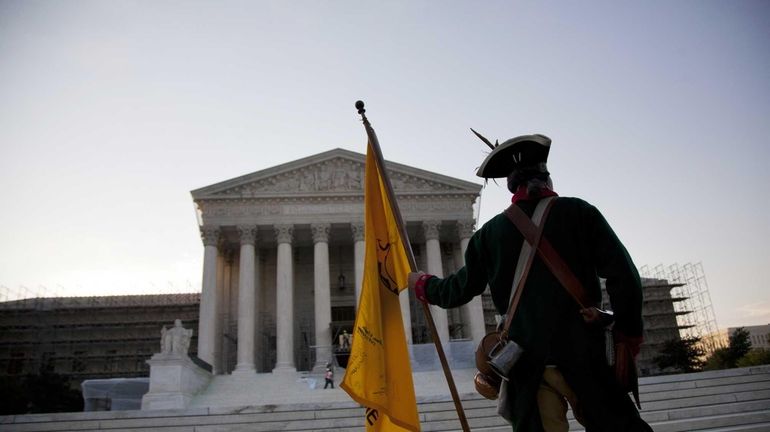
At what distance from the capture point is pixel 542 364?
3.00 m

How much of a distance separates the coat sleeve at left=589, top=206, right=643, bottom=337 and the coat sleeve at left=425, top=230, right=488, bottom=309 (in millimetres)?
797

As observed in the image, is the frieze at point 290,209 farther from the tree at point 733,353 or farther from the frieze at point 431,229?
the tree at point 733,353

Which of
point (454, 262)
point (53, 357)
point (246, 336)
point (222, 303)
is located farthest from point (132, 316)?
point (454, 262)

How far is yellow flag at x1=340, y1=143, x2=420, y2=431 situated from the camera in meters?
4.53

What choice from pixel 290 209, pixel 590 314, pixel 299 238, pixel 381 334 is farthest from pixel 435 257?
pixel 590 314

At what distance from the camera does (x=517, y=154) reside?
3.55m

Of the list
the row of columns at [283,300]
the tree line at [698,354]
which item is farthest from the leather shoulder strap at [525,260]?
the tree line at [698,354]

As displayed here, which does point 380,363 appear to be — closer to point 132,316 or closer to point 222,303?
point 222,303

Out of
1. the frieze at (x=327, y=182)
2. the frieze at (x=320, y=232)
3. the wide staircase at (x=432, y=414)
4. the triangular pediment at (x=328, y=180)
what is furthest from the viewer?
the frieze at (x=327, y=182)

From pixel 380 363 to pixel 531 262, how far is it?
2.00 meters

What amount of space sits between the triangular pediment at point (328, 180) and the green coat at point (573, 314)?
27.5 m

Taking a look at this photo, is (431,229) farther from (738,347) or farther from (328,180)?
(738,347)

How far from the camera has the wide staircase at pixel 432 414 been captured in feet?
35.0

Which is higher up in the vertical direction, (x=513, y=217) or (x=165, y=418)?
(x=513, y=217)
